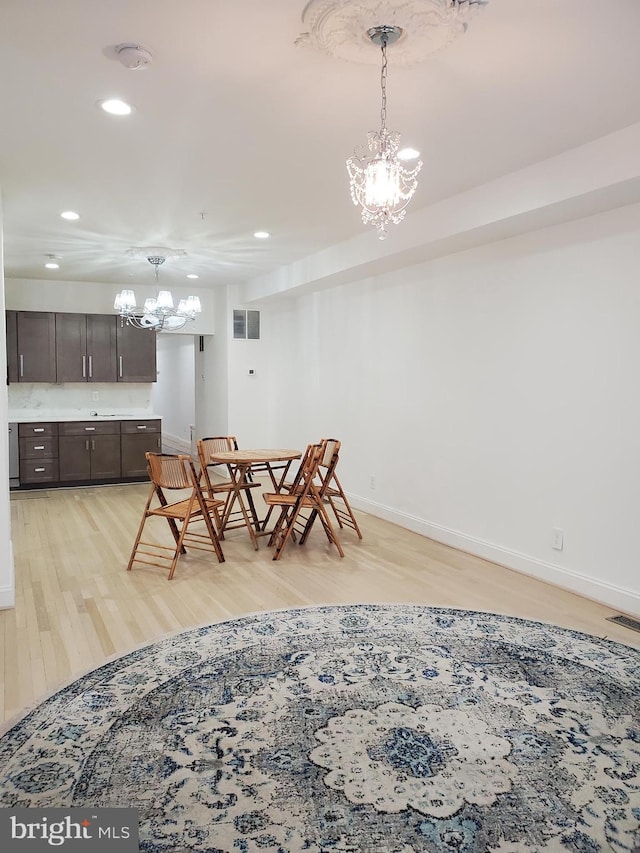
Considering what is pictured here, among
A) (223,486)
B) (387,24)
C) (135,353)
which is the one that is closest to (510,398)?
(223,486)

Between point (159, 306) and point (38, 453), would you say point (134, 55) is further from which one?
point (38, 453)

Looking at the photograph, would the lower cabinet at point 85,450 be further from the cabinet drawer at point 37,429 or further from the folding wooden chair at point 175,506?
the folding wooden chair at point 175,506

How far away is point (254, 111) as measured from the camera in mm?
3088

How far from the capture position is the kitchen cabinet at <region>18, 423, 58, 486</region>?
7543 mm

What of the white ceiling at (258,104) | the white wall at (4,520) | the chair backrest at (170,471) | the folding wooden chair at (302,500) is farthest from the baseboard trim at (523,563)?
the white wall at (4,520)

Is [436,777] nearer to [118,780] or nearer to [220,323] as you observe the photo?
[118,780]

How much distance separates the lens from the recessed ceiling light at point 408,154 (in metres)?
3.63

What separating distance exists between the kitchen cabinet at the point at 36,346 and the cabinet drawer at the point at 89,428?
0.64 meters

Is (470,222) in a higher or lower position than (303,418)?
higher

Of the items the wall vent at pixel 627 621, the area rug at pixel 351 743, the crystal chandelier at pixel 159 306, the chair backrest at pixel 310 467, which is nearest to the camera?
the area rug at pixel 351 743

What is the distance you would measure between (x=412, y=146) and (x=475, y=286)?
5.35 feet

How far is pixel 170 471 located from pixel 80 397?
14.1ft

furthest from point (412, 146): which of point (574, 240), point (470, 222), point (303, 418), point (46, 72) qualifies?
point (303, 418)

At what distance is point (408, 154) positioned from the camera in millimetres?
3695
